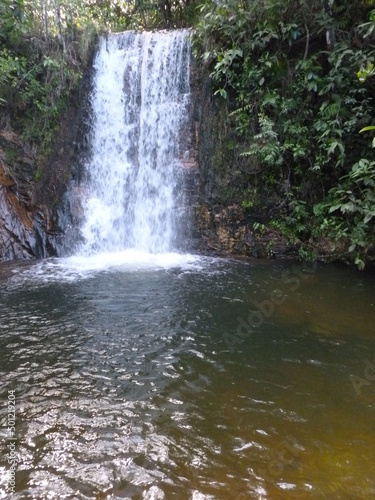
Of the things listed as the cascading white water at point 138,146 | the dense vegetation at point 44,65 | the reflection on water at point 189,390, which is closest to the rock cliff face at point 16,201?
the dense vegetation at point 44,65

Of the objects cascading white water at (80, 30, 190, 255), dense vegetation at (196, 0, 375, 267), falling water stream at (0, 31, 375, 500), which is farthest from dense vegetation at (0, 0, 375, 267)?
falling water stream at (0, 31, 375, 500)

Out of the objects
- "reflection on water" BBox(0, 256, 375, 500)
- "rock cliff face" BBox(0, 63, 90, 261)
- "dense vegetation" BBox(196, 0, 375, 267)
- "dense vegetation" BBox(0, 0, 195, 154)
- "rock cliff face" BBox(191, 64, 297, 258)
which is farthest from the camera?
"dense vegetation" BBox(0, 0, 195, 154)

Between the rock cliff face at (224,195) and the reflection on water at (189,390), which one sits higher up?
the rock cliff face at (224,195)

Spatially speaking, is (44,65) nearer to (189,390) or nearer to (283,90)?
(283,90)

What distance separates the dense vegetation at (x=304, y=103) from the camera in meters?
7.27

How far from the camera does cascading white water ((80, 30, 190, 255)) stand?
31.4 feet

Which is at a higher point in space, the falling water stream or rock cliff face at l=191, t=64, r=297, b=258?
rock cliff face at l=191, t=64, r=297, b=258

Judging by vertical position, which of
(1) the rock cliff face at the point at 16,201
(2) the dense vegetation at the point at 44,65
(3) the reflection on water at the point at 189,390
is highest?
(2) the dense vegetation at the point at 44,65

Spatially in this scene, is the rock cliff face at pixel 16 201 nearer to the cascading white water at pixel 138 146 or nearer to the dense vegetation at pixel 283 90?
the dense vegetation at pixel 283 90

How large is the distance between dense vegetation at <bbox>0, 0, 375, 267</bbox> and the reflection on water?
6.78ft

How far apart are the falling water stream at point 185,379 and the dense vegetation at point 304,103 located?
124 cm

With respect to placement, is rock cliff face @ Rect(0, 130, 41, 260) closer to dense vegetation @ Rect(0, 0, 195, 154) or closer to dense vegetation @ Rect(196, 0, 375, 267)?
dense vegetation @ Rect(0, 0, 195, 154)

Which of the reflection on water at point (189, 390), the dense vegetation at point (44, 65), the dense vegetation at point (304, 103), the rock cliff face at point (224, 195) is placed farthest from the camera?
the dense vegetation at point (44, 65)

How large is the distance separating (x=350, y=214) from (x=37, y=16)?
30.9ft
